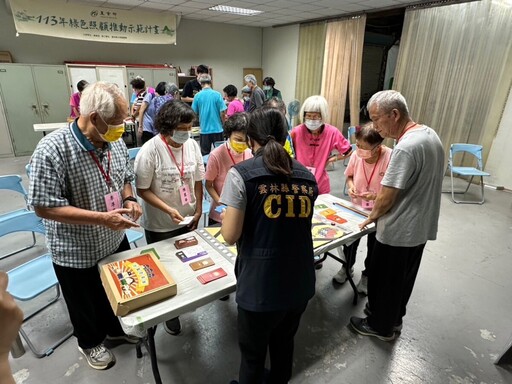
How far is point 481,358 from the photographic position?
73.2 inches

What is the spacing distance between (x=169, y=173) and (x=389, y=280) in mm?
1393

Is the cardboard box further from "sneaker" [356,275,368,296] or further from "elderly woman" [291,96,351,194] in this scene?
"sneaker" [356,275,368,296]

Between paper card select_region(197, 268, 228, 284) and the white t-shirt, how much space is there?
545 mm

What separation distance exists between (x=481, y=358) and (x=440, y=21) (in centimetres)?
516

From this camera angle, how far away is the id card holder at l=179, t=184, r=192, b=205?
176 centimetres

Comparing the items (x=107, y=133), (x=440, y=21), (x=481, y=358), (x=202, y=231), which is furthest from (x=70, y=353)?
(x=440, y=21)

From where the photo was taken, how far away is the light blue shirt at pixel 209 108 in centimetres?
474

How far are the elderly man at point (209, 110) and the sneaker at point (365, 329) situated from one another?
3654 mm

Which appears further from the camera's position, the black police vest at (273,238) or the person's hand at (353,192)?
the person's hand at (353,192)

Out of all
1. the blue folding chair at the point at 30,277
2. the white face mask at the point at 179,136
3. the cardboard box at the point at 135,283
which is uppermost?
the white face mask at the point at 179,136

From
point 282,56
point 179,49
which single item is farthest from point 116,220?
point 282,56

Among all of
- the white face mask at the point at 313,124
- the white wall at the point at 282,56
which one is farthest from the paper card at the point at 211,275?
the white wall at the point at 282,56

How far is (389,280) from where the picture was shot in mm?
1739

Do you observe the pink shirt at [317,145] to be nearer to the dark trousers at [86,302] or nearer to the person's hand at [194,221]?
the person's hand at [194,221]
